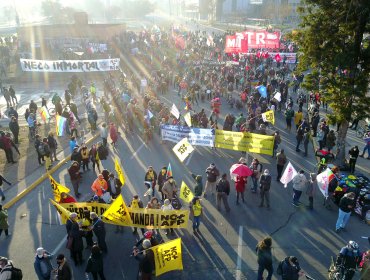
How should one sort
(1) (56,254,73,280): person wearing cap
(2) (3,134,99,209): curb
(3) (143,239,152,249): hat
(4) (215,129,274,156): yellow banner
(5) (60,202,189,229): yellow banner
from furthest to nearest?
(4) (215,129,274,156): yellow banner, (2) (3,134,99,209): curb, (5) (60,202,189,229): yellow banner, (3) (143,239,152,249): hat, (1) (56,254,73,280): person wearing cap

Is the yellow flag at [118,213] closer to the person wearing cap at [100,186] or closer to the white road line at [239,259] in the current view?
the person wearing cap at [100,186]

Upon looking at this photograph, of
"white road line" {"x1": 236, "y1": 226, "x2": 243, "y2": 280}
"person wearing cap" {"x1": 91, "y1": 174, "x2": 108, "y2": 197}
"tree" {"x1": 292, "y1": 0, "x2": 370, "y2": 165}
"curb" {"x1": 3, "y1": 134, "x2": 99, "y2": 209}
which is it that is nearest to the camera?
"white road line" {"x1": 236, "y1": 226, "x2": 243, "y2": 280}

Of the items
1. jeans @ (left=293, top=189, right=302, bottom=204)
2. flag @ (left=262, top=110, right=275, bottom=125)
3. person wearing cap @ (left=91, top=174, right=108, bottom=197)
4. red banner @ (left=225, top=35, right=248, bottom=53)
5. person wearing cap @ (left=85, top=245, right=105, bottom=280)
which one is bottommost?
jeans @ (left=293, top=189, right=302, bottom=204)

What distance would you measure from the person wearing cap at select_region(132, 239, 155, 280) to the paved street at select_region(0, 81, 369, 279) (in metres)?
1.14

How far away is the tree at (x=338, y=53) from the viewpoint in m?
13.2

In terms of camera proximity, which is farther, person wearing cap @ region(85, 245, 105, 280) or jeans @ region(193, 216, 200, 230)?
jeans @ region(193, 216, 200, 230)

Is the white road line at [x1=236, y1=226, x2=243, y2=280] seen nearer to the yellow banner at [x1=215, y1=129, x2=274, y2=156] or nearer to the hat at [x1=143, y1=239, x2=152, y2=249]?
the hat at [x1=143, y1=239, x2=152, y2=249]

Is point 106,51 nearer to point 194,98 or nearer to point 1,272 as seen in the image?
point 194,98

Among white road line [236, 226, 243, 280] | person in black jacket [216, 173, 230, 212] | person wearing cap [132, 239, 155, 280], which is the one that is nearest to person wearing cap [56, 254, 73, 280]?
person wearing cap [132, 239, 155, 280]

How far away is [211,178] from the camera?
491 inches

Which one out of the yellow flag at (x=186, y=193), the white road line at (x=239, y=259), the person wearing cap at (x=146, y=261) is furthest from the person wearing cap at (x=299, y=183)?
the person wearing cap at (x=146, y=261)

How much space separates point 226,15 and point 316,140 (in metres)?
98.8

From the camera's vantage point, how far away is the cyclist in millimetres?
8344

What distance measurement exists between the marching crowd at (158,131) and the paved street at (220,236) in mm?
370
